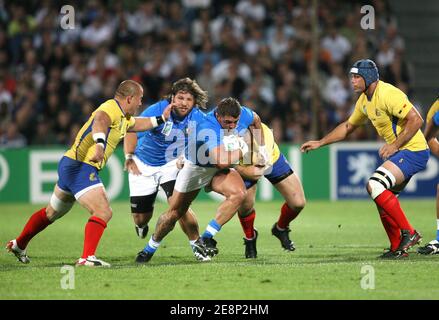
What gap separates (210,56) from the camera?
2005 centimetres

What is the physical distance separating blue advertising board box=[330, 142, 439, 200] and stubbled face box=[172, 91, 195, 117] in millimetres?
7865

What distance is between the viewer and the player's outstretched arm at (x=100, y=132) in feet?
29.9

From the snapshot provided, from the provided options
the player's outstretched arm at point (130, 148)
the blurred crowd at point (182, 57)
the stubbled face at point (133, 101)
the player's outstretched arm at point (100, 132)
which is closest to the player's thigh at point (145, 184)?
the player's outstretched arm at point (130, 148)

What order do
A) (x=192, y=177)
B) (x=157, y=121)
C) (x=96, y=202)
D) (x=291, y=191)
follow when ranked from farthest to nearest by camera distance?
(x=291, y=191) < (x=157, y=121) < (x=192, y=177) < (x=96, y=202)

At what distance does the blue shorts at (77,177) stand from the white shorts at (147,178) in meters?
1.83

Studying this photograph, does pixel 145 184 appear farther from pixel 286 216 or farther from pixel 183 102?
pixel 286 216

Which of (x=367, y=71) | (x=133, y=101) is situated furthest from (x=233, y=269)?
(x=367, y=71)

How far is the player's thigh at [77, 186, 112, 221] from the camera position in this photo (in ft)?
30.7

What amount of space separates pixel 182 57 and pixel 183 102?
29.3ft

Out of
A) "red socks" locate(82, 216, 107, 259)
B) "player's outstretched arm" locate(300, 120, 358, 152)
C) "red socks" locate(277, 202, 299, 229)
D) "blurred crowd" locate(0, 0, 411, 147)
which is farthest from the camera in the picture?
"blurred crowd" locate(0, 0, 411, 147)

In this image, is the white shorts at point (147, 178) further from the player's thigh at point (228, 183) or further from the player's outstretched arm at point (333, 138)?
the player's outstretched arm at point (333, 138)

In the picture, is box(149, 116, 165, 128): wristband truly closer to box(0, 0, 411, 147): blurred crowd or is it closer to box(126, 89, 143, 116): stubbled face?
box(126, 89, 143, 116): stubbled face

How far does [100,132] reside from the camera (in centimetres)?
926

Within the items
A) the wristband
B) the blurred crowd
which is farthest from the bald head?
the blurred crowd
